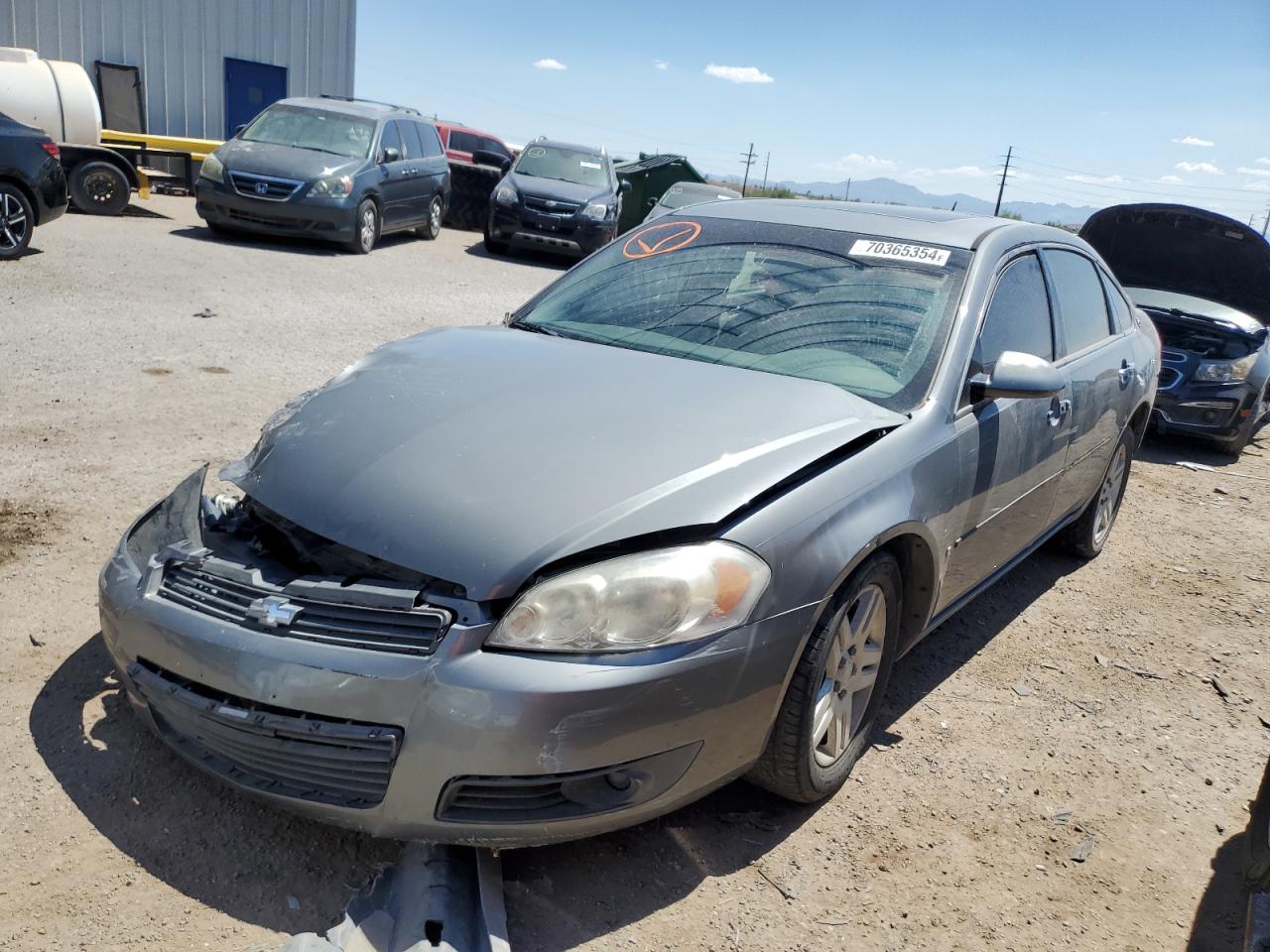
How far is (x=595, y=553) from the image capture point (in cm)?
239

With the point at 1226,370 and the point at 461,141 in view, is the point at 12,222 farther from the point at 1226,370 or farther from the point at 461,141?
the point at 461,141

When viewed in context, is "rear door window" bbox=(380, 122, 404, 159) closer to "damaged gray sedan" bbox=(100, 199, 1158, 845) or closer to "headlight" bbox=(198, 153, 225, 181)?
"headlight" bbox=(198, 153, 225, 181)

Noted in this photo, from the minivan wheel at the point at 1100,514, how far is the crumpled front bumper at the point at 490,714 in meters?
3.27

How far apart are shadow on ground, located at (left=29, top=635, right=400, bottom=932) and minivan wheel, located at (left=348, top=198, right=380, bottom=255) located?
→ 34.5ft

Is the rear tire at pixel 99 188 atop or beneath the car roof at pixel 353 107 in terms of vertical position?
beneath

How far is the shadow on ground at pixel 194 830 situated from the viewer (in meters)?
2.42

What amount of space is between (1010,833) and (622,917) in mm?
1270

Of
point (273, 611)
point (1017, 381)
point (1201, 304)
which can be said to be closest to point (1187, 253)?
point (1201, 304)

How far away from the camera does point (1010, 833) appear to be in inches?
120

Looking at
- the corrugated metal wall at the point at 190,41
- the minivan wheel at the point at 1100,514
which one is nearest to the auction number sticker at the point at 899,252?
the minivan wheel at the point at 1100,514

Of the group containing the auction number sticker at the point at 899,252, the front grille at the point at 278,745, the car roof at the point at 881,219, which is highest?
the car roof at the point at 881,219

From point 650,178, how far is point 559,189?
717 cm

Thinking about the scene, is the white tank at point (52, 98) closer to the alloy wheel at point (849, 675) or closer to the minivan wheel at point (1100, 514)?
the minivan wheel at point (1100, 514)

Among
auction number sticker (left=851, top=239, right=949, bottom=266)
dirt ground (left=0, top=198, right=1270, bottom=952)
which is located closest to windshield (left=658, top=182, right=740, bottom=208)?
dirt ground (left=0, top=198, right=1270, bottom=952)
